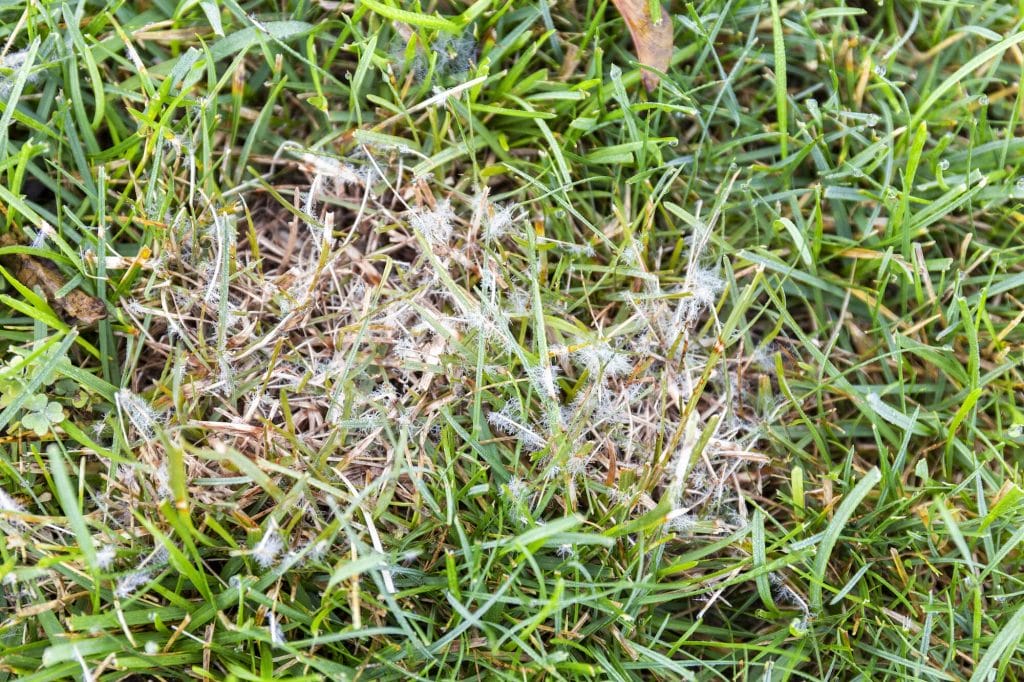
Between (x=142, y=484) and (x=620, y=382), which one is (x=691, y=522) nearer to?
(x=620, y=382)

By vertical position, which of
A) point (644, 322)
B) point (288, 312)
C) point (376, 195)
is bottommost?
point (644, 322)

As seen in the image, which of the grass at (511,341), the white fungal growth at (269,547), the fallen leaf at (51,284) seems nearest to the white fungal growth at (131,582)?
the grass at (511,341)

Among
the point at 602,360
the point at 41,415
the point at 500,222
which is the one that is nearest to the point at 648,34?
the point at 500,222

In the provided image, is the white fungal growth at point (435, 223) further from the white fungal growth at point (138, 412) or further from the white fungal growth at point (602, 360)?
the white fungal growth at point (138, 412)

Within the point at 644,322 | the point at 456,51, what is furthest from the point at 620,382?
the point at 456,51

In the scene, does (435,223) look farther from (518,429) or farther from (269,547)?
(269,547)

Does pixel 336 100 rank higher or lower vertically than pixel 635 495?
higher

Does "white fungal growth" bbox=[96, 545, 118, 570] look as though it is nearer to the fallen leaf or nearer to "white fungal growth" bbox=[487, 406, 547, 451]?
Result: the fallen leaf
